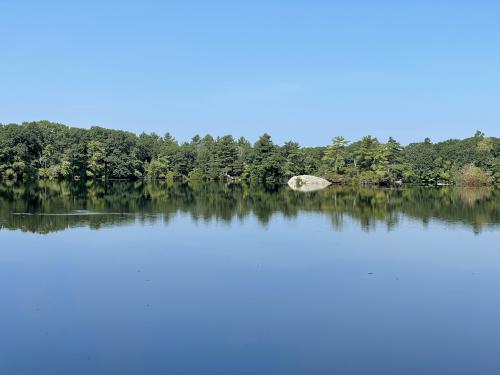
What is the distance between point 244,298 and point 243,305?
1.85 ft

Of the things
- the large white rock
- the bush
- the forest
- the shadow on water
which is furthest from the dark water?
the bush

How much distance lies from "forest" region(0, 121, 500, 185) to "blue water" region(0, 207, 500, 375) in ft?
164

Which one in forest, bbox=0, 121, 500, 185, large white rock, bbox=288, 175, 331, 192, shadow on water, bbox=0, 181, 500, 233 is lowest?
shadow on water, bbox=0, 181, 500, 233

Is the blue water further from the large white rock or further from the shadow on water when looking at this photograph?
the large white rock

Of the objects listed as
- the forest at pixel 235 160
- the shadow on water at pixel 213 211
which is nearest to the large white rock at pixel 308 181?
the forest at pixel 235 160

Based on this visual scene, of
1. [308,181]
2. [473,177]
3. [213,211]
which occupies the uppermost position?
[473,177]

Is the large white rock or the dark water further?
the large white rock

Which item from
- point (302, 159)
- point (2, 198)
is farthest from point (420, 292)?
point (302, 159)

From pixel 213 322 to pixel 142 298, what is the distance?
237 centimetres

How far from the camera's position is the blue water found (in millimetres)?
8547

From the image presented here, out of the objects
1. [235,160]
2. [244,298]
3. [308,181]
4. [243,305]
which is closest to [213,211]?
[244,298]

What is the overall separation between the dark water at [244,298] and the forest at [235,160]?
1798 inches

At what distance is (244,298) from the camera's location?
474 inches

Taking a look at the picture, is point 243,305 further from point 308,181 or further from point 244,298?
point 308,181
